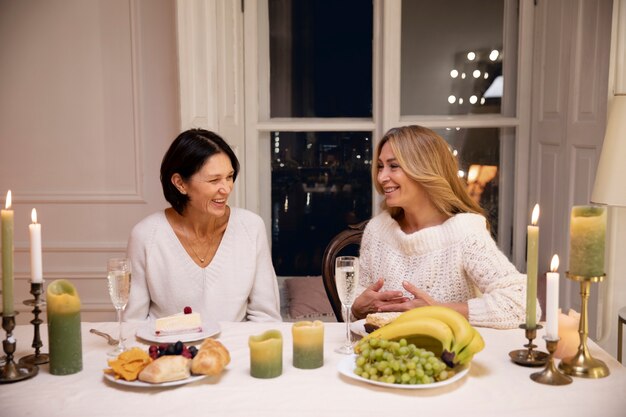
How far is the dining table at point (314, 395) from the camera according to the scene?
1462 mm

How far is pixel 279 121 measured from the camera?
382 centimetres

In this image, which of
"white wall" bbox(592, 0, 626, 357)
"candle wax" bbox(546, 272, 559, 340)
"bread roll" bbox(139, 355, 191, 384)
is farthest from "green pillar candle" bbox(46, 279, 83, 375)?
"white wall" bbox(592, 0, 626, 357)

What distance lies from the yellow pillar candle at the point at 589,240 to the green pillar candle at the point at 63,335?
A: 3.54 feet

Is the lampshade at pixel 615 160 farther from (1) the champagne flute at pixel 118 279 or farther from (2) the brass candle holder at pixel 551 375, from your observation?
(1) the champagne flute at pixel 118 279

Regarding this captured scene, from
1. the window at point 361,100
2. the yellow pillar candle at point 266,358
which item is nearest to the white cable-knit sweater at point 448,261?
the yellow pillar candle at point 266,358

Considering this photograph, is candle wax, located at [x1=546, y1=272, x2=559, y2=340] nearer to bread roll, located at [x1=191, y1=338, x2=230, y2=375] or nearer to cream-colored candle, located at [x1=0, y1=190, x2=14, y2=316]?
bread roll, located at [x1=191, y1=338, x2=230, y2=375]

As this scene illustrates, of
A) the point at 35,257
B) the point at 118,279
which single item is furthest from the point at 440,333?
the point at 35,257

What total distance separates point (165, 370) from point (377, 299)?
82 cm

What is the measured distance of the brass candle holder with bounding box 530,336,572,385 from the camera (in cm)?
157

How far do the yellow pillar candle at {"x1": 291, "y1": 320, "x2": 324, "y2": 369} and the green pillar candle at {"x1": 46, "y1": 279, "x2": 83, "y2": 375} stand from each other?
0.48 meters

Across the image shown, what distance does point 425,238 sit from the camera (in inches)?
93.6

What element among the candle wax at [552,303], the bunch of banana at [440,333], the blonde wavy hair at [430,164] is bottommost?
the bunch of banana at [440,333]

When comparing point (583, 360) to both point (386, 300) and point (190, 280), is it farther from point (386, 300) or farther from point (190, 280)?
point (190, 280)

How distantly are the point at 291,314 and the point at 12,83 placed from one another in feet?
5.84
